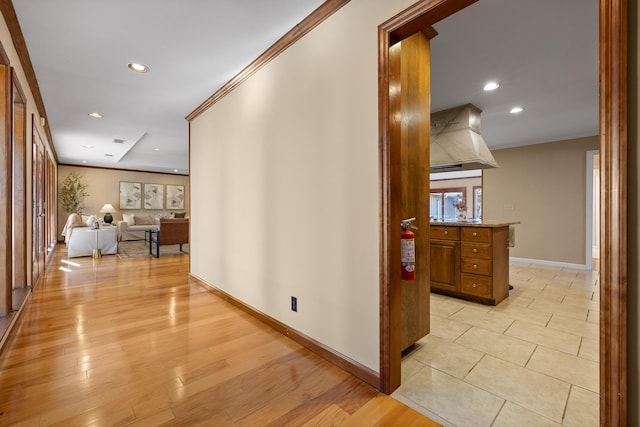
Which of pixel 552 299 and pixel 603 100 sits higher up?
pixel 603 100

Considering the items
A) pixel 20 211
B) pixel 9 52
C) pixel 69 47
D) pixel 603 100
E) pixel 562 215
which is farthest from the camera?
pixel 562 215

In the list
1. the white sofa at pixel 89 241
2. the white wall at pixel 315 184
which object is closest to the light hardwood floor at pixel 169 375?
the white wall at pixel 315 184

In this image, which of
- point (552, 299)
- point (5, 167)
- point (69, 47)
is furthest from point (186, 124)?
point (552, 299)

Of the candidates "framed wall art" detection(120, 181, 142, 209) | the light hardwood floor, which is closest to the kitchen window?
the light hardwood floor

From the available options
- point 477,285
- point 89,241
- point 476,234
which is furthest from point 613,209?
point 89,241

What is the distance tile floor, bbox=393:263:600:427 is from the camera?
4.83 feet

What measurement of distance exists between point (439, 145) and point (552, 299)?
7.27 ft

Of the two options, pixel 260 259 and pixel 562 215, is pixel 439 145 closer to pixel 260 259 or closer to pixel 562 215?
pixel 260 259

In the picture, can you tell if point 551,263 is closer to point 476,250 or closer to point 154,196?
point 476,250

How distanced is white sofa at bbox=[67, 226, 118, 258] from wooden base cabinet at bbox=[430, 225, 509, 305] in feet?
21.6

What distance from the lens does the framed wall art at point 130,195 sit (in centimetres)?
977

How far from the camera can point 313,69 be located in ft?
6.84

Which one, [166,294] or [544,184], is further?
[544,184]

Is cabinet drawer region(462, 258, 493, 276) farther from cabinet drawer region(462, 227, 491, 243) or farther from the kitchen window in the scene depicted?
the kitchen window
